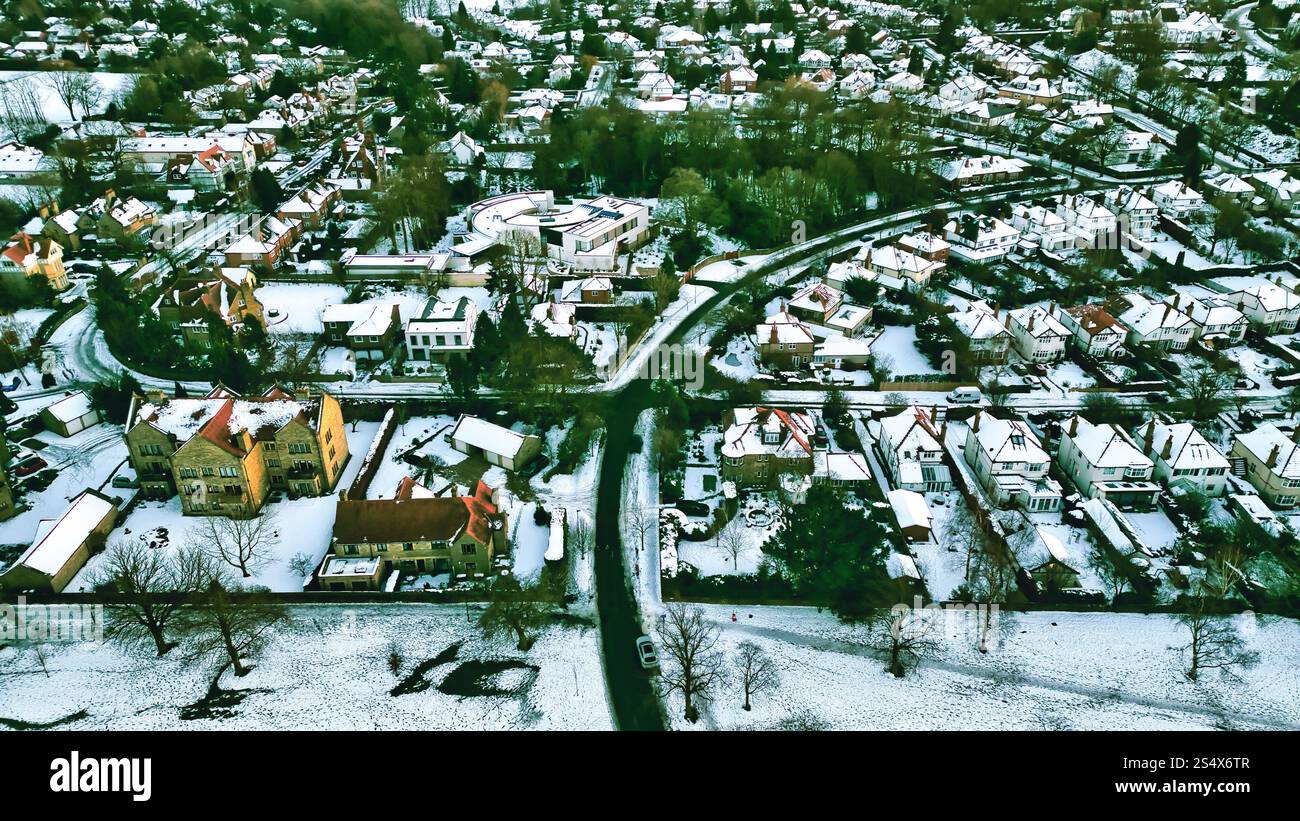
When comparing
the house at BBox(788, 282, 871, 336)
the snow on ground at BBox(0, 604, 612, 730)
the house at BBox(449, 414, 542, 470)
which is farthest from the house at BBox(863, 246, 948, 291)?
the snow on ground at BBox(0, 604, 612, 730)

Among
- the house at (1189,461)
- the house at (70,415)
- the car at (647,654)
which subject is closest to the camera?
the car at (647,654)

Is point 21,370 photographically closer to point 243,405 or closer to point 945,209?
point 243,405

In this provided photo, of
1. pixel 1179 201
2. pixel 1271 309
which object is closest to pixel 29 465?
pixel 1271 309

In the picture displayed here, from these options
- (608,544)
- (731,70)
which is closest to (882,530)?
(608,544)

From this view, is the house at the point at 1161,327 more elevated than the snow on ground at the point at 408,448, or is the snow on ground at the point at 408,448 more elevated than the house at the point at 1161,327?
the house at the point at 1161,327

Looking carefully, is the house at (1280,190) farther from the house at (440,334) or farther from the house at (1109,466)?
the house at (440,334)

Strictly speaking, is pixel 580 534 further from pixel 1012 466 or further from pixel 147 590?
pixel 1012 466

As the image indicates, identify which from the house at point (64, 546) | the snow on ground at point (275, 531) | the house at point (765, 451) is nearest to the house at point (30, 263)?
the house at point (64, 546)
